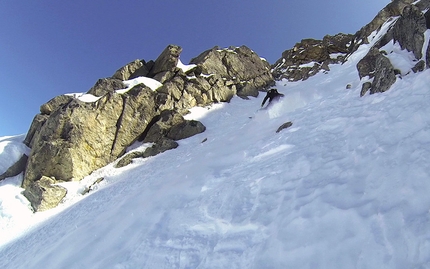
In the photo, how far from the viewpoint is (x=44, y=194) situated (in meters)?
17.6

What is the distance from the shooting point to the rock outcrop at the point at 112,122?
67.3 feet

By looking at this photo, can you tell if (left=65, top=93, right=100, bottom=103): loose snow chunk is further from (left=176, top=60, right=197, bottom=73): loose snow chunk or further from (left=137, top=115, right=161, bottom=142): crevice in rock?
(left=176, top=60, right=197, bottom=73): loose snow chunk

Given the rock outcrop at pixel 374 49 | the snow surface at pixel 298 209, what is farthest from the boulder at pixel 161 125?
the rock outcrop at pixel 374 49

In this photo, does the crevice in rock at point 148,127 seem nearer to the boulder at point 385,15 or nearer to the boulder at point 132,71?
the boulder at point 132,71

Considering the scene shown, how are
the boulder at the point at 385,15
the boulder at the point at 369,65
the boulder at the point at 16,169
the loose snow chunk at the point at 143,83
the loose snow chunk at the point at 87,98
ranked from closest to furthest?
the boulder at the point at 369,65
the boulder at the point at 16,169
the loose snow chunk at the point at 87,98
the loose snow chunk at the point at 143,83
the boulder at the point at 385,15

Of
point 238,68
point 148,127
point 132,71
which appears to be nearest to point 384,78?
point 148,127

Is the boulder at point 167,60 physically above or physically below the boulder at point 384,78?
above

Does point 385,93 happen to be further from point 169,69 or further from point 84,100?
point 169,69

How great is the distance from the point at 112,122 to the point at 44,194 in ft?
30.0

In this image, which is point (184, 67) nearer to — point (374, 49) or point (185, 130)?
point (185, 130)

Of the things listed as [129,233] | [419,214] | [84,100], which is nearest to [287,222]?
[419,214]

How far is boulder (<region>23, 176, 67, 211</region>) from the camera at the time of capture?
56.5 ft

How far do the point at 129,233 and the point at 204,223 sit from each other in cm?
256

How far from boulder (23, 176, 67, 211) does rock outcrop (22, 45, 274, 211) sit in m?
0.06
